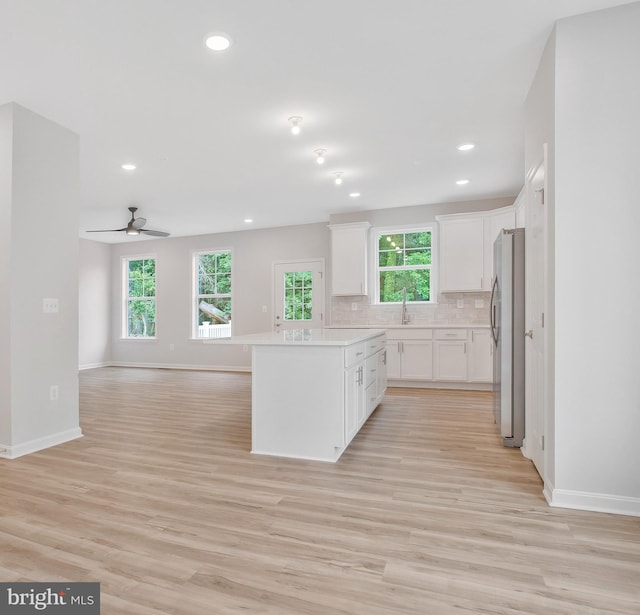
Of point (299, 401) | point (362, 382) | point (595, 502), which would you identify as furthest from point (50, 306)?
point (595, 502)

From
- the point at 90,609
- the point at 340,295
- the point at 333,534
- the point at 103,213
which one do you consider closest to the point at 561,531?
the point at 333,534

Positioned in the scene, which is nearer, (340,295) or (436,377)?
(436,377)

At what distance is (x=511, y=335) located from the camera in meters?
3.11

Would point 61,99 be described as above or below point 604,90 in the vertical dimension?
above

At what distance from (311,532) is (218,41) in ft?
9.08

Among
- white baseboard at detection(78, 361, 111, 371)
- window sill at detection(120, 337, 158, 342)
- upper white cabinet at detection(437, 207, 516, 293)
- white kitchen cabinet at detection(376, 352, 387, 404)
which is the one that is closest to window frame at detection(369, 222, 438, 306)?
upper white cabinet at detection(437, 207, 516, 293)

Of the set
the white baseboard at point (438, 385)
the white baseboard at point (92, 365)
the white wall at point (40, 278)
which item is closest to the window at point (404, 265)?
the white baseboard at point (438, 385)

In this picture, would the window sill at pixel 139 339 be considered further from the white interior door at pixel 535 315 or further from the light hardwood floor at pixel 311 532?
the white interior door at pixel 535 315

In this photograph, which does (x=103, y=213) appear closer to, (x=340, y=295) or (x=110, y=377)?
(x=110, y=377)

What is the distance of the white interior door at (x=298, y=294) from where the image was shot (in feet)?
23.9

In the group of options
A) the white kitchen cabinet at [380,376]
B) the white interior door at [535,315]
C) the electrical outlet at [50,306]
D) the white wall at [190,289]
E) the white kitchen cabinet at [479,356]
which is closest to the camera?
the white interior door at [535,315]

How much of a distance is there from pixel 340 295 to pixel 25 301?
434cm

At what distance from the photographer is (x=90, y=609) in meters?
1.44
